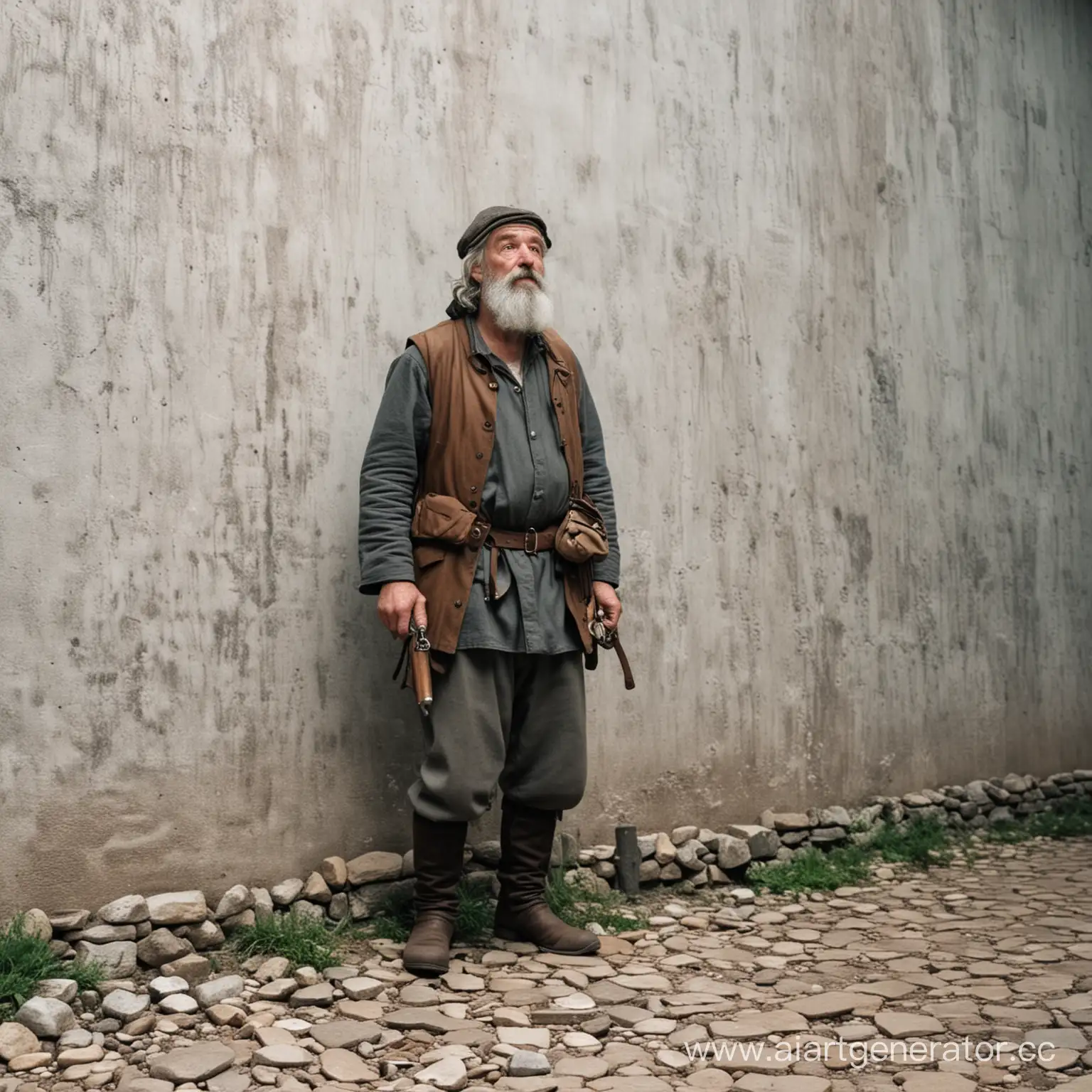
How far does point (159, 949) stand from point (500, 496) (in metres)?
1.53

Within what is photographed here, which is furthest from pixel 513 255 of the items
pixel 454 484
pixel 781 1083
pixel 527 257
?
pixel 781 1083

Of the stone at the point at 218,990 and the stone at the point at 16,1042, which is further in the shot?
the stone at the point at 218,990

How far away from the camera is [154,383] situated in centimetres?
347

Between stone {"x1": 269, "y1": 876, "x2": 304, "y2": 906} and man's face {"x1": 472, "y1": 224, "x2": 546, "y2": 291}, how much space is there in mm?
1864

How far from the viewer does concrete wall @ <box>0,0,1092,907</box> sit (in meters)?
3.34

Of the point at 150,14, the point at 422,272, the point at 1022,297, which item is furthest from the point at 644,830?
the point at 1022,297

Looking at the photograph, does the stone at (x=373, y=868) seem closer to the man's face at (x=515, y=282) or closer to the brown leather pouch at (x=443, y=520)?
the brown leather pouch at (x=443, y=520)

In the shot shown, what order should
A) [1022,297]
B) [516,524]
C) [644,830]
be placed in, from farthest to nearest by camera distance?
[1022,297], [644,830], [516,524]

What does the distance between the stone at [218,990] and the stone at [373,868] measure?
21.5 inches

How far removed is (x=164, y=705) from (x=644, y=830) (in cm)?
183

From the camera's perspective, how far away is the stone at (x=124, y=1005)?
3004 mm

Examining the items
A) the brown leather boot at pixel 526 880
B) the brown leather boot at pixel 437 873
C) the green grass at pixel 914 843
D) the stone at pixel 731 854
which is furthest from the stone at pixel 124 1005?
the green grass at pixel 914 843

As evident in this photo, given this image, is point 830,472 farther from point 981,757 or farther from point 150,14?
point 150,14

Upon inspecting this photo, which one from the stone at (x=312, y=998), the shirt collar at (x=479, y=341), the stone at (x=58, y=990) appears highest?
the shirt collar at (x=479, y=341)
